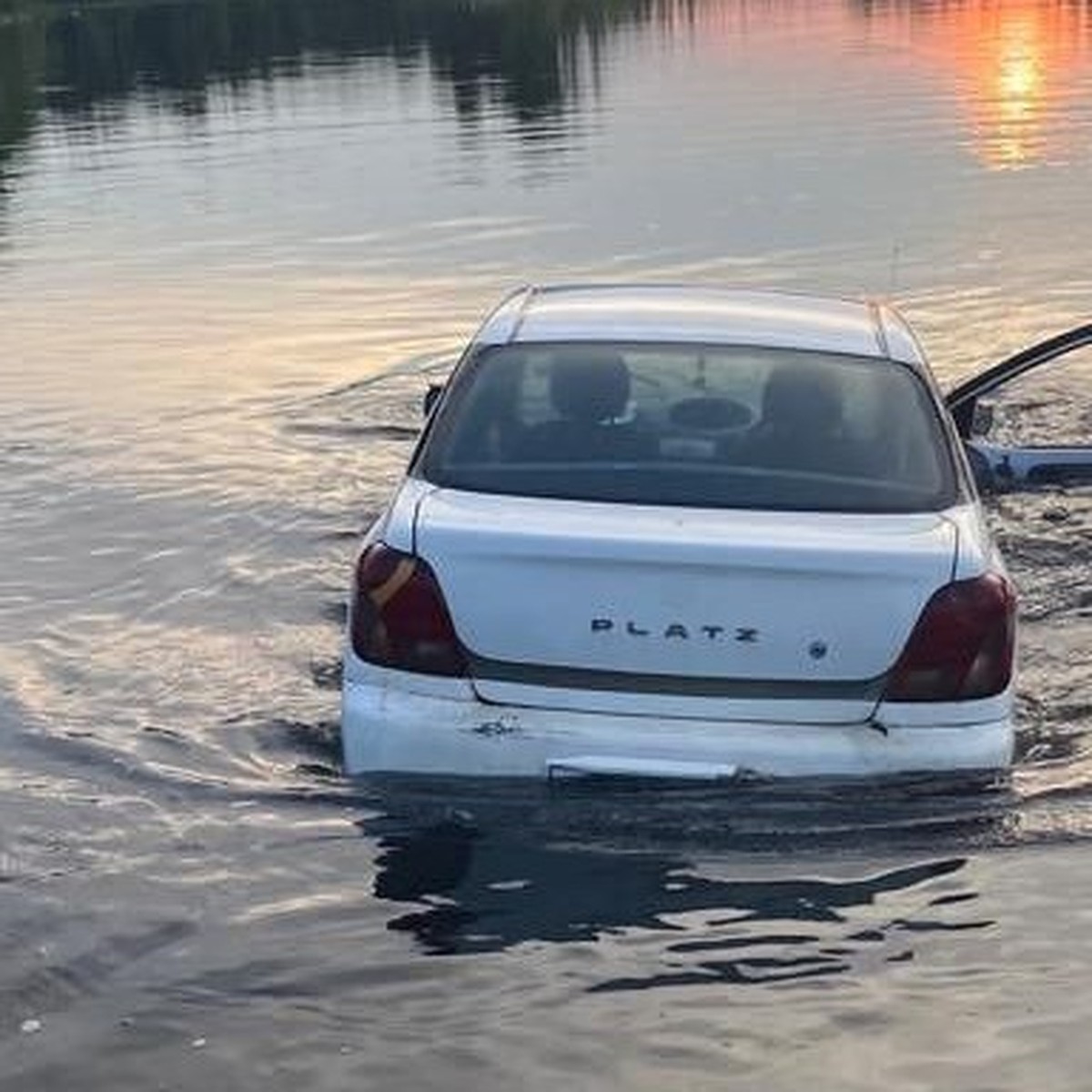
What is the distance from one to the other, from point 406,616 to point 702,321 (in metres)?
1.78

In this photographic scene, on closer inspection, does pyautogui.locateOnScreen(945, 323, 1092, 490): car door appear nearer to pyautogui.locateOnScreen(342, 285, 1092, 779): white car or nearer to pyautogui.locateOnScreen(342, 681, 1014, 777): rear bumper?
pyautogui.locateOnScreen(342, 285, 1092, 779): white car

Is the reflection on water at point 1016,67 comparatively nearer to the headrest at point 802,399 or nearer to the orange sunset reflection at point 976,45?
the orange sunset reflection at point 976,45

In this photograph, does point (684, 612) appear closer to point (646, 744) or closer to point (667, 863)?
point (646, 744)

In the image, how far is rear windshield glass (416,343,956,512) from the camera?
20.8ft

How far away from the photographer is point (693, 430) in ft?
22.0

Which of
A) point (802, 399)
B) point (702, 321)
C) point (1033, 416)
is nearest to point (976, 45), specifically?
point (1033, 416)

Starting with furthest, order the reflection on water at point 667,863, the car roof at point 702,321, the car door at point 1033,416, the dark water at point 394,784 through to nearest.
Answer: the car door at point 1033,416, the car roof at point 702,321, the reflection on water at point 667,863, the dark water at point 394,784

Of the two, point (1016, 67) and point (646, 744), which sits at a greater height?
point (646, 744)

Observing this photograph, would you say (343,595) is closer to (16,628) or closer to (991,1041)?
(16,628)

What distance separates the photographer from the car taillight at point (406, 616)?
5.91 meters

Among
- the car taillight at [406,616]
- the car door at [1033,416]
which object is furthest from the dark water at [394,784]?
the car taillight at [406,616]

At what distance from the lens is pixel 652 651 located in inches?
231

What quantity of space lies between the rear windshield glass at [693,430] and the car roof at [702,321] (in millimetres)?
72

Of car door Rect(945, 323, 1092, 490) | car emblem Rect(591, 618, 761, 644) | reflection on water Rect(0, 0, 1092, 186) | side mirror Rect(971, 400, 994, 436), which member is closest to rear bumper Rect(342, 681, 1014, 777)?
car emblem Rect(591, 618, 761, 644)
